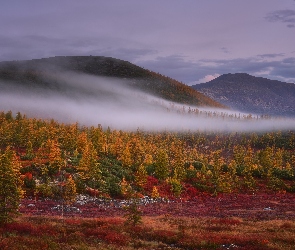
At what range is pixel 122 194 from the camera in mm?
64500

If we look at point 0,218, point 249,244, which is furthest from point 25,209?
point 249,244

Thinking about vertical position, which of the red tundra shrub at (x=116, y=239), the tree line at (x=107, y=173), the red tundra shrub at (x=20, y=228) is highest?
the red tundra shrub at (x=20, y=228)

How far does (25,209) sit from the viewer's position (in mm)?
45406

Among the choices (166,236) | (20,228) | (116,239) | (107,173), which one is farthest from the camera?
(107,173)

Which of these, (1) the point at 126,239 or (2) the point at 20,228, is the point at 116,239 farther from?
(2) the point at 20,228

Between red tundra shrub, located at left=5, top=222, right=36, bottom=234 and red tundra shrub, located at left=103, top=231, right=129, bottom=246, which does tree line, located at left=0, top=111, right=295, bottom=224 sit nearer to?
red tundra shrub, located at left=5, top=222, right=36, bottom=234

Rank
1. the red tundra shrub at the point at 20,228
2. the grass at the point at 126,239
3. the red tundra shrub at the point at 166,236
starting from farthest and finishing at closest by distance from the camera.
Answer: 1. the red tundra shrub at the point at 166,236
2. the red tundra shrub at the point at 20,228
3. the grass at the point at 126,239

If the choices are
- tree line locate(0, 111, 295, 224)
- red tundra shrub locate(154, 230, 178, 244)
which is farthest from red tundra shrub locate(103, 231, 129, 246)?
tree line locate(0, 111, 295, 224)

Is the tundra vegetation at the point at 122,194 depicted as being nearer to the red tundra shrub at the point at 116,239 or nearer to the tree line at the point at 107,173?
the red tundra shrub at the point at 116,239

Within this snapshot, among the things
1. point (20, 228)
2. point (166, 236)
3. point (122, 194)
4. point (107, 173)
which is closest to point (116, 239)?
point (166, 236)

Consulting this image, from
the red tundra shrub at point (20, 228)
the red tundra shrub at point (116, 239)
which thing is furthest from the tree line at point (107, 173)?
the red tundra shrub at point (116, 239)

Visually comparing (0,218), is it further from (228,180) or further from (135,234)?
(228,180)

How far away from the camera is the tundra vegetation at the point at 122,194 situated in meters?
24.5

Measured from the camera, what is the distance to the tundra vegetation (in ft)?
80.5
